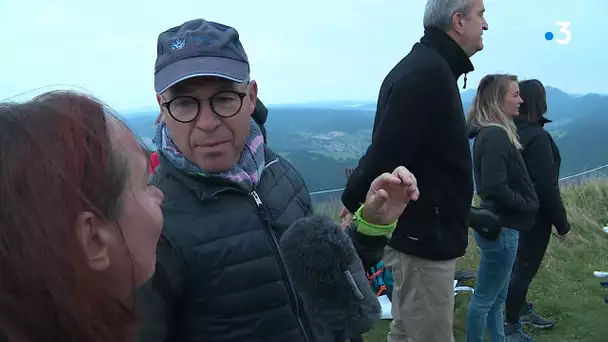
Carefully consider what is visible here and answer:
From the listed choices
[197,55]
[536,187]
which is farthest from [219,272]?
[536,187]

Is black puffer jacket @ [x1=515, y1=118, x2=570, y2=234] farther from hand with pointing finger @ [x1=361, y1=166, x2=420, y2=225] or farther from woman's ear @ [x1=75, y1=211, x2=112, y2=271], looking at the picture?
woman's ear @ [x1=75, y1=211, x2=112, y2=271]

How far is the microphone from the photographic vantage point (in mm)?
1327

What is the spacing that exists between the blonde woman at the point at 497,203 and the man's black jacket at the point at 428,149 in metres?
0.71

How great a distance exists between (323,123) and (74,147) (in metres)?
7.46

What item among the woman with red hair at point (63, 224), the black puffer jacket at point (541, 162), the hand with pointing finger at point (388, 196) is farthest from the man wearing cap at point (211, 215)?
the black puffer jacket at point (541, 162)

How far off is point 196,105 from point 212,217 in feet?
0.95

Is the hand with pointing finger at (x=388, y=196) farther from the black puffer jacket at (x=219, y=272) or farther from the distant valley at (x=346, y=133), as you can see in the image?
the distant valley at (x=346, y=133)

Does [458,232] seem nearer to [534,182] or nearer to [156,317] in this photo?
[534,182]

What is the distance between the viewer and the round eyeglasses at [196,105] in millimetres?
1365

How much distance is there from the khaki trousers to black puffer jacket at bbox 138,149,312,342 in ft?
4.49

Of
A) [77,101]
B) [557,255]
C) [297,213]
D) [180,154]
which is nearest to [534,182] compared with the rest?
[557,255]

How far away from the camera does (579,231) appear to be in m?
6.12

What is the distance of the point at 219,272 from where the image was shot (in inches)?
51.2

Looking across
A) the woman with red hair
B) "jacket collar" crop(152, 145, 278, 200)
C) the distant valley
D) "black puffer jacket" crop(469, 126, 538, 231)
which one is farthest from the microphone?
the distant valley
